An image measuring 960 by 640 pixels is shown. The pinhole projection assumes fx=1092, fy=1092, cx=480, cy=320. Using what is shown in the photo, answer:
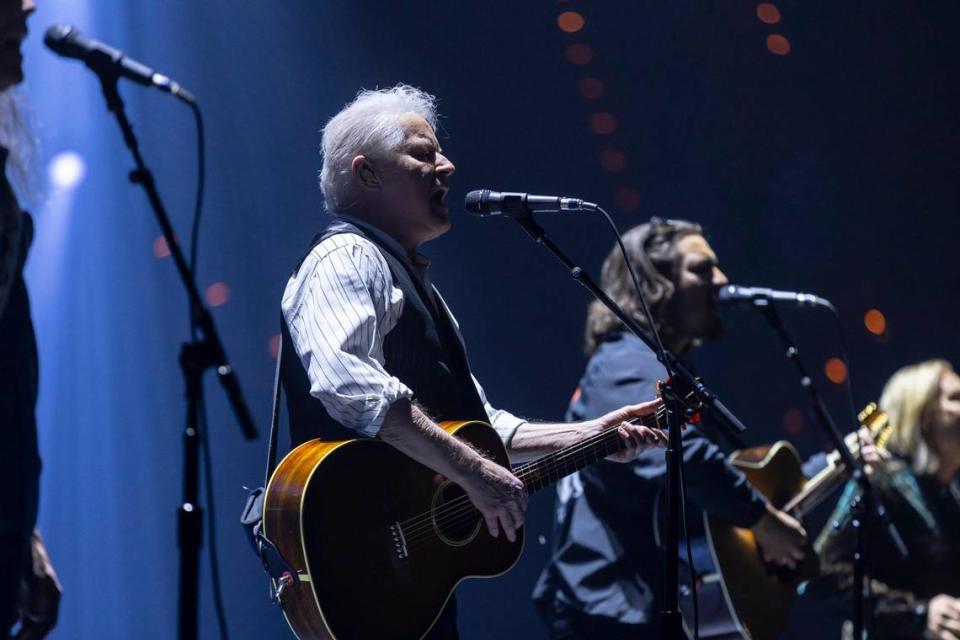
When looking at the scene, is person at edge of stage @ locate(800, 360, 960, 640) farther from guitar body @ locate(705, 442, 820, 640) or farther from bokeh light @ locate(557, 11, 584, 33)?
bokeh light @ locate(557, 11, 584, 33)

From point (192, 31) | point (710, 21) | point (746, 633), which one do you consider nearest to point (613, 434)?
point (746, 633)

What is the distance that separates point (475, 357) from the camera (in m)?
5.04

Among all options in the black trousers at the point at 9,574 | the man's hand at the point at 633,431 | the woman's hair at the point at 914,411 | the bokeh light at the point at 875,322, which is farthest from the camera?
the bokeh light at the point at 875,322

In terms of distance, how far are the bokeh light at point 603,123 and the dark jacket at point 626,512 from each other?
1.80 metres

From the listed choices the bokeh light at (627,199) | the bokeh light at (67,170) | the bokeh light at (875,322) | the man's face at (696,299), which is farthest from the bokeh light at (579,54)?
the bokeh light at (67,170)

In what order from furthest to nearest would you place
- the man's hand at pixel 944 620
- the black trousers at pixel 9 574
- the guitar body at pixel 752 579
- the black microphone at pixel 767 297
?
the man's hand at pixel 944 620
the black microphone at pixel 767 297
the guitar body at pixel 752 579
the black trousers at pixel 9 574

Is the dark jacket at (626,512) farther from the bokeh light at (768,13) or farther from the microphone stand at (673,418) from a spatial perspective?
the bokeh light at (768,13)

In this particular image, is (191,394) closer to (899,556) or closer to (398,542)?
(398,542)

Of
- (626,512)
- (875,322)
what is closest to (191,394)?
(626,512)

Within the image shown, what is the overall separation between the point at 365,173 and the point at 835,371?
11.1 ft

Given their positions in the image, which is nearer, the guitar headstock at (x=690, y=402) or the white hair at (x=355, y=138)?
the guitar headstock at (x=690, y=402)

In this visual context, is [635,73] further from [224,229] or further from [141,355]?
[141,355]

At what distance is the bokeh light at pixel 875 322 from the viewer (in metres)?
5.61

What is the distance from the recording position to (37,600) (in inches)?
100
